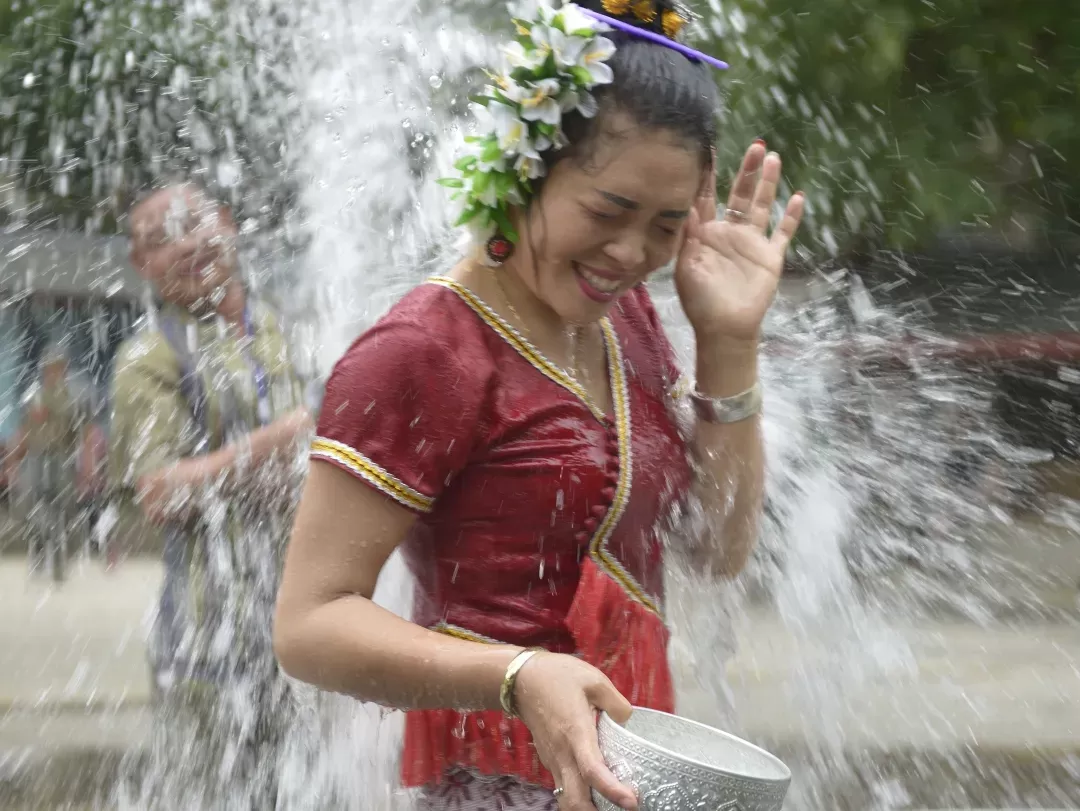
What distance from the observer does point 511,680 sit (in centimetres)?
144

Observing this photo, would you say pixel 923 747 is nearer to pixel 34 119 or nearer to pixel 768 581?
pixel 768 581

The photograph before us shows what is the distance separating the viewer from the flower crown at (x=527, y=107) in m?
1.66

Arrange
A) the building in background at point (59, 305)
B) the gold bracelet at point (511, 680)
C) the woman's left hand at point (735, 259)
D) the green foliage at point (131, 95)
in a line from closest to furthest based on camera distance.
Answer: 1. the gold bracelet at point (511, 680)
2. the woman's left hand at point (735, 259)
3. the green foliage at point (131, 95)
4. the building in background at point (59, 305)

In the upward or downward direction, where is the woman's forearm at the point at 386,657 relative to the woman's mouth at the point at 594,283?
downward

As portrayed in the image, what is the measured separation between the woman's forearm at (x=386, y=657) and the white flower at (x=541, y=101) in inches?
27.5

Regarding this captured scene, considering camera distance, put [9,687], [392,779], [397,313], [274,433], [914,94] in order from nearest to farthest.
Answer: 1. [397,313]
2. [392,779]
3. [274,433]
4. [9,687]
5. [914,94]

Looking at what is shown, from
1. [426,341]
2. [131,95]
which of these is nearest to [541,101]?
[426,341]

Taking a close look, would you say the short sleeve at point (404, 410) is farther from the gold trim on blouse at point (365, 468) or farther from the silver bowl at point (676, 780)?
the silver bowl at point (676, 780)

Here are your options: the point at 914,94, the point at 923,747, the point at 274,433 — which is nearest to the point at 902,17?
the point at 914,94

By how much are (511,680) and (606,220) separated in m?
0.61

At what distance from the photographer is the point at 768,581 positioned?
5.33m

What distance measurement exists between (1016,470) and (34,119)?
27.9 feet

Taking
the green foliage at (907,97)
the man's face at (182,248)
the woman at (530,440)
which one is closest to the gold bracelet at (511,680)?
the woman at (530,440)

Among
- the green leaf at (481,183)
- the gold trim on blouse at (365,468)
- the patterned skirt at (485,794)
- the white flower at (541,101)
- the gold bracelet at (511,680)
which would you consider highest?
the white flower at (541,101)
